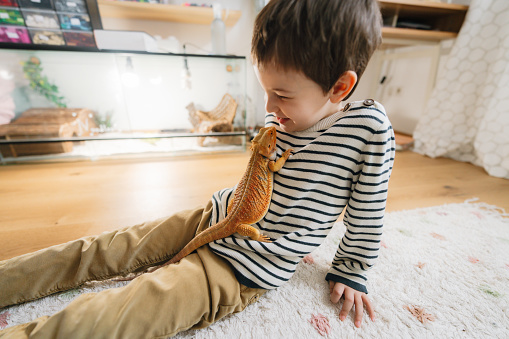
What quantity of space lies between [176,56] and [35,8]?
987 mm

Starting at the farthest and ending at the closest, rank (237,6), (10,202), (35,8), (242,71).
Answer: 1. (237,6)
2. (242,71)
3. (35,8)
4. (10,202)

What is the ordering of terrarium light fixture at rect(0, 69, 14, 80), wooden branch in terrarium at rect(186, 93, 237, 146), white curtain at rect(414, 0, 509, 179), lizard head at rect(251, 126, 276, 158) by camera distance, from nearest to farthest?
1. lizard head at rect(251, 126, 276, 158)
2. white curtain at rect(414, 0, 509, 179)
3. terrarium light fixture at rect(0, 69, 14, 80)
4. wooden branch in terrarium at rect(186, 93, 237, 146)

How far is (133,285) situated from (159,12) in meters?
1.99

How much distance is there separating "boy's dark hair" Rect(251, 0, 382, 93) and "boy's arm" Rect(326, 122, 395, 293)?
0.15m

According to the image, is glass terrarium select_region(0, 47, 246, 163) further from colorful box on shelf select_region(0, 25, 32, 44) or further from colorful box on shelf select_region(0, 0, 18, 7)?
colorful box on shelf select_region(0, 0, 18, 7)

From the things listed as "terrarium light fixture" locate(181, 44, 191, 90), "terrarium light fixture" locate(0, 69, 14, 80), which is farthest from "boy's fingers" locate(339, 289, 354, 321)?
"terrarium light fixture" locate(0, 69, 14, 80)

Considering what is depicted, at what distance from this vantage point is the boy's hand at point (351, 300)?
0.53m

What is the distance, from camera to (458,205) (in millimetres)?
1062

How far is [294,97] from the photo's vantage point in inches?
17.1

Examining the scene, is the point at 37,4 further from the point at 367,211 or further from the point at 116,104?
the point at 367,211

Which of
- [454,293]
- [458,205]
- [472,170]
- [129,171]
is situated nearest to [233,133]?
[129,171]

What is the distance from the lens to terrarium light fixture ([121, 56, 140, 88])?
159cm

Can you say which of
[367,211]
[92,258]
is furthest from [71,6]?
[367,211]

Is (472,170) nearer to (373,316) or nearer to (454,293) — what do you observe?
(454,293)
